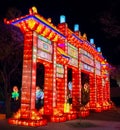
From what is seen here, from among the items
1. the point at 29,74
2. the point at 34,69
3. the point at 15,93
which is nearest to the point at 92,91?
the point at 34,69

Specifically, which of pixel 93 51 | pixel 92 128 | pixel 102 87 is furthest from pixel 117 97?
pixel 92 128

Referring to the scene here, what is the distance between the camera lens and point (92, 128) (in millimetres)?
9828

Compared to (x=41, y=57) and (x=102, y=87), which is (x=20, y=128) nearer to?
(x=41, y=57)

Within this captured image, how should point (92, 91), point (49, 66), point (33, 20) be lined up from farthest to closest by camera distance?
1. point (92, 91)
2. point (49, 66)
3. point (33, 20)

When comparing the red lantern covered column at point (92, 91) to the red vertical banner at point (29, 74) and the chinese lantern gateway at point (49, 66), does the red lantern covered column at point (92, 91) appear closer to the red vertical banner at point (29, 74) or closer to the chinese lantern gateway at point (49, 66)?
the chinese lantern gateway at point (49, 66)

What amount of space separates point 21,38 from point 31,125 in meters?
5.68

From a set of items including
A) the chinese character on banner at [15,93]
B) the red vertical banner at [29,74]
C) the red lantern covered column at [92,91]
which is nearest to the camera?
the red vertical banner at [29,74]

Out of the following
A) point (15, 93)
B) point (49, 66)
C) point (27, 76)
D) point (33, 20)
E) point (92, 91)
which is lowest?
point (15, 93)

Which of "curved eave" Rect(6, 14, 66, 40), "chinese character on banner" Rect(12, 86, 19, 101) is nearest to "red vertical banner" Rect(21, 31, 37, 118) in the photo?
"curved eave" Rect(6, 14, 66, 40)

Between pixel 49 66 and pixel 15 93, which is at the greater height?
pixel 49 66

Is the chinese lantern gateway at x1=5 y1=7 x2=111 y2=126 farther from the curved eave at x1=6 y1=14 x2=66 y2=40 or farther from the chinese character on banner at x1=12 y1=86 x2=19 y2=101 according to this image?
the chinese character on banner at x1=12 y1=86 x2=19 y2=101

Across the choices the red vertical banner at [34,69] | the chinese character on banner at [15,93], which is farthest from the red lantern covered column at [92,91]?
the chinese character on banner at [15,93]

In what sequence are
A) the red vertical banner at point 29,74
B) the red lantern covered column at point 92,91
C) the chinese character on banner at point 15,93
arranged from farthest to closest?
the chinese character on banner at point 15,93, the red lantern covered column at point 92,91, the red vertical banner at point 29,74

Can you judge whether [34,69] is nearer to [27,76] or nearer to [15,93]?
[27,76]
